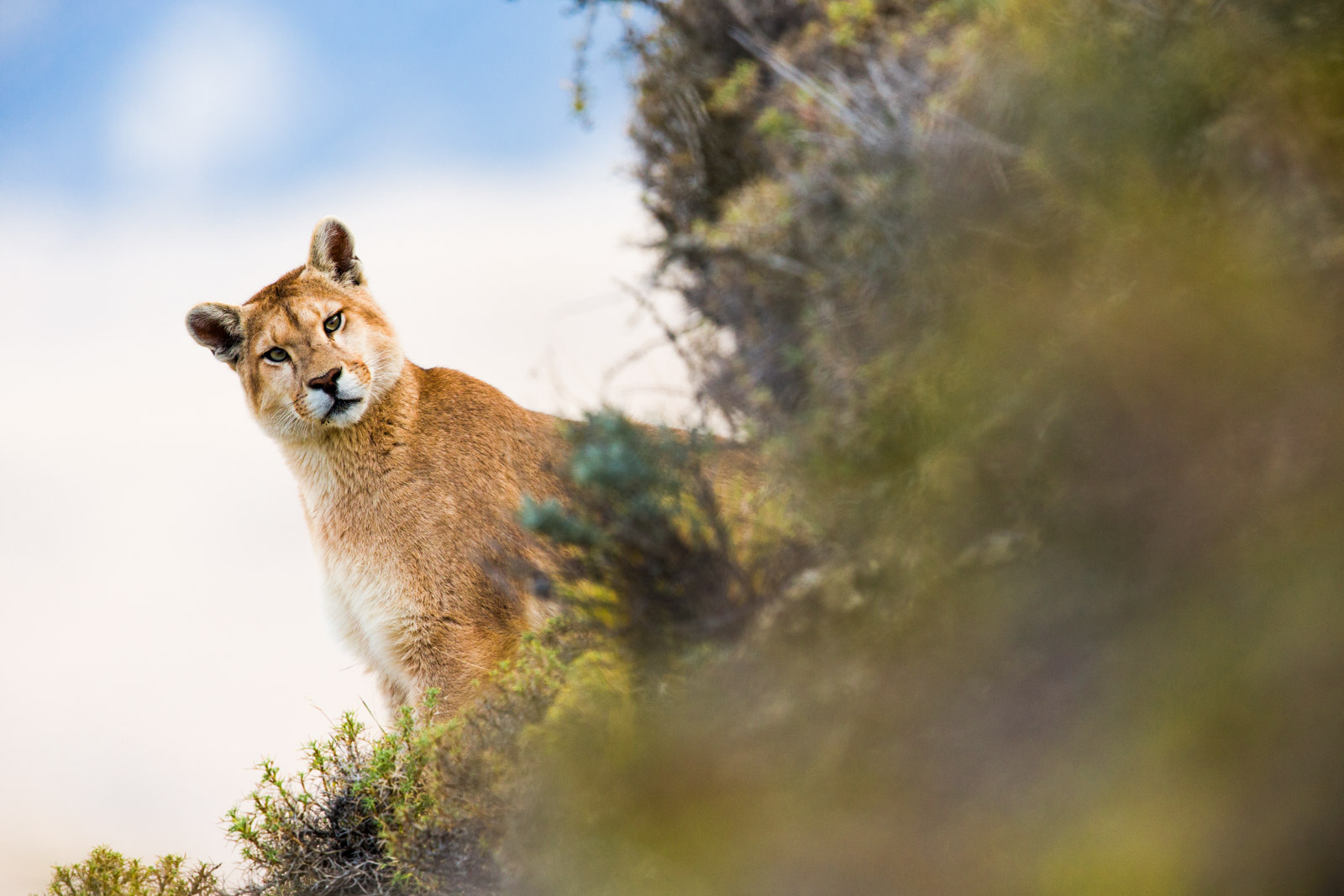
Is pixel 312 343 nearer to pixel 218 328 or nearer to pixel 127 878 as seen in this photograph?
pixel 218 328

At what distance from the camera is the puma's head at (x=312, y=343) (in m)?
6.73

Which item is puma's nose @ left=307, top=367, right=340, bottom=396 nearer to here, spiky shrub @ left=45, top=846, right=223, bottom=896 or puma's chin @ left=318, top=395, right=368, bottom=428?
puma's chin @ left=318, top=395, right=368, bottom=428

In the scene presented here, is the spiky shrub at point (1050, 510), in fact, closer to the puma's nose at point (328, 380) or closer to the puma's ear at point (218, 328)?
the puma's nose at point (328, 380)

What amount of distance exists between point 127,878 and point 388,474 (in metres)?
3.01

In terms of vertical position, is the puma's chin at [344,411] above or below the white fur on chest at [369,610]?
above

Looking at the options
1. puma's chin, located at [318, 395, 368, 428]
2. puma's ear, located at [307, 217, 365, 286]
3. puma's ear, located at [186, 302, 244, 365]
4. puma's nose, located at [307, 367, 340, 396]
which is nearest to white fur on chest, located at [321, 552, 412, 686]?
puma's chin, located at [318, 395, 368, 428]

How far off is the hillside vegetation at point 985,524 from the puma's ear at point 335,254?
3190mm

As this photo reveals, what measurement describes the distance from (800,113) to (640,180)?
204cm

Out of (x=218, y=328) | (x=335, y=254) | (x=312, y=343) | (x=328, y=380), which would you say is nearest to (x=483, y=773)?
(x=328, y=380)

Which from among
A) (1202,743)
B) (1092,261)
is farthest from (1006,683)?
(1092,261)

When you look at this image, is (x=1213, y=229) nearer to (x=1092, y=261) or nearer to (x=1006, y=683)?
(x=1092, y=261)

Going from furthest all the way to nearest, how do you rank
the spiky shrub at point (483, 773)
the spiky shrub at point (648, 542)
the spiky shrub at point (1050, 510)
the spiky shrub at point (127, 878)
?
the spiky shrub at point (127, 878) → the spiky shrub at point (483, 773) → the spiky shrub at point (648, 542) → the spiky shrub at point (1050, 510)

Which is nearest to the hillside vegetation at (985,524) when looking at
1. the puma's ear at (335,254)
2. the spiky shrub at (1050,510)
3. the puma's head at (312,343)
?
the spiky shrub at (1050,510)

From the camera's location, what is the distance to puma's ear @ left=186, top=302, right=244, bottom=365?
698cm
